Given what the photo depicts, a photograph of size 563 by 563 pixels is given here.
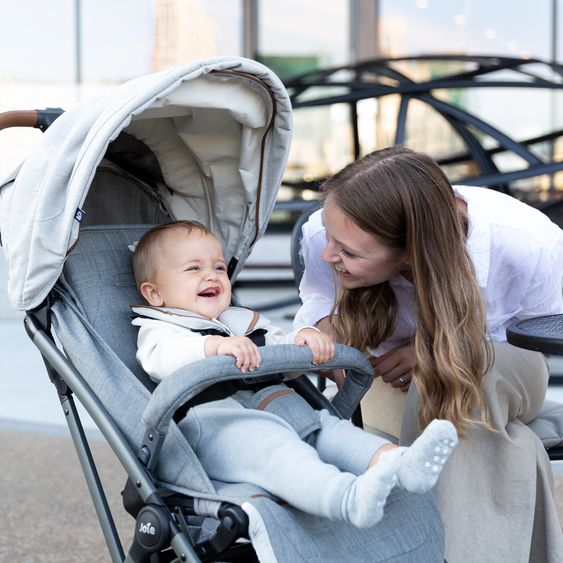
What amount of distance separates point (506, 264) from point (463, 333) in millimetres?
284

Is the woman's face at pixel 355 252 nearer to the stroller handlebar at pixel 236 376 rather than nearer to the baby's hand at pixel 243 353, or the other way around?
the stroller handlebar at pixel 236 376

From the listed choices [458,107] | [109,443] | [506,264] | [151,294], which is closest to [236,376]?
[109,443]

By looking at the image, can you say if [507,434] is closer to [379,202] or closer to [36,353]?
[379,202]

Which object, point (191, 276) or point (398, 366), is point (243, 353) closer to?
point (191, 276)

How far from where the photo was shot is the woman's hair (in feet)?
→ 6.13

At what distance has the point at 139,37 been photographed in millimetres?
7234

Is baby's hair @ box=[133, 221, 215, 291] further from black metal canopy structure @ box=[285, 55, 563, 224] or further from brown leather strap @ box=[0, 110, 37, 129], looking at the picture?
black metal canopy structure @ box=[285, 55, 563, 224]

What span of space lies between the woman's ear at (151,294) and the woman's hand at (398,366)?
56 centimetres

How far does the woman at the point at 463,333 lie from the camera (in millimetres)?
1878

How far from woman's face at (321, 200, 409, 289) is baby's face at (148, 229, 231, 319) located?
27cm

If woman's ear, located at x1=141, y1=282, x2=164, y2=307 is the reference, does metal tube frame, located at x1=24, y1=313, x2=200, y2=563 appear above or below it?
below

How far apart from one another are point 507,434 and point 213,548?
73 cm

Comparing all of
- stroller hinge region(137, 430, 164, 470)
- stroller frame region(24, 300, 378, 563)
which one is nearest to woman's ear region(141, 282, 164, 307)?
stroller frame region(24, 300, 378, 563)

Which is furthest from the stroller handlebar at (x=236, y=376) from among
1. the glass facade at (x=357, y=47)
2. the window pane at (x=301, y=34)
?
the window pane at (x=301, y=34)
